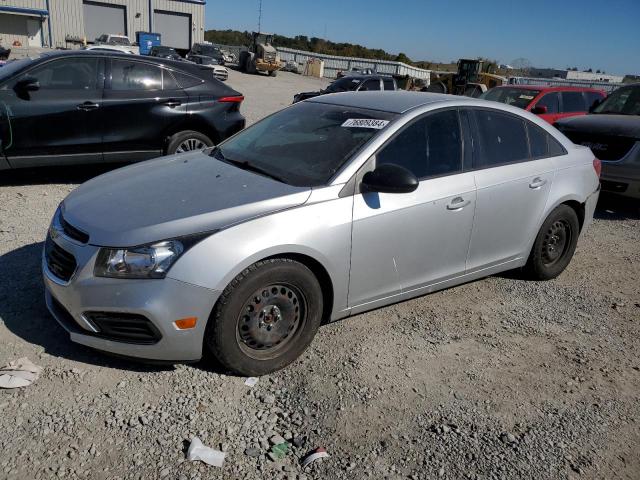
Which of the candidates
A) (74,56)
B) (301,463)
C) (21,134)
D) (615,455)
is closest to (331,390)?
(301,463)

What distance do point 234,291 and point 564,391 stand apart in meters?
2.09

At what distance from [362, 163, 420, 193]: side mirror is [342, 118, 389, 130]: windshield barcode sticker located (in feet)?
1.39

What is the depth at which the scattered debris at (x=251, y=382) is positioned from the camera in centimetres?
312

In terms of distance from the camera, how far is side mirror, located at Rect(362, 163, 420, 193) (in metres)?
3.29

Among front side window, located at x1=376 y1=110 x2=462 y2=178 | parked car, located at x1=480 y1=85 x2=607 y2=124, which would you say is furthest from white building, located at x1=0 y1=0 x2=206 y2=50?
front side window, located at x1=376 y1=110 x2=462 y2=178

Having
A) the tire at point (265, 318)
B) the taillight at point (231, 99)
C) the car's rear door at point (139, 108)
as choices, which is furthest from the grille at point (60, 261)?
the taillight at point (231, 99)

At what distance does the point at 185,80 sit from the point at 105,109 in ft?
3.84

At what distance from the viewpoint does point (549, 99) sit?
36.9 feet

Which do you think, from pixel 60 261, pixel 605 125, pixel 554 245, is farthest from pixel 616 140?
pixel 60 261

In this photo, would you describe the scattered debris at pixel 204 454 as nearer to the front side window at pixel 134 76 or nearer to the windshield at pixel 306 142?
the windshield at pixel 306 142

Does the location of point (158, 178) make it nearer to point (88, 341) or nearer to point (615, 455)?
point (88, 341)

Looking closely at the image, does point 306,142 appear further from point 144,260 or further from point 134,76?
point 134,76

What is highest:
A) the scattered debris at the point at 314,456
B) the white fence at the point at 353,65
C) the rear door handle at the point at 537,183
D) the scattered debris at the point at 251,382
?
the rear door handle at the point at 537,183

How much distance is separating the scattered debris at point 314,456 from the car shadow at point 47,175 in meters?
5.66
